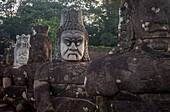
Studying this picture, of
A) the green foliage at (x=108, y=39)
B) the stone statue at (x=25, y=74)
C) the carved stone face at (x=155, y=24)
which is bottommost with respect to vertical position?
the stone statue at (x=25, y=74)

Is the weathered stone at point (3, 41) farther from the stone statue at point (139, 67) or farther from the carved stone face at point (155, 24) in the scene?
the carved stone face at point (155, 24)

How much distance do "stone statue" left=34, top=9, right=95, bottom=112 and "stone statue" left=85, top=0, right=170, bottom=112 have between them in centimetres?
120

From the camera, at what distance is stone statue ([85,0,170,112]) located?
184cm

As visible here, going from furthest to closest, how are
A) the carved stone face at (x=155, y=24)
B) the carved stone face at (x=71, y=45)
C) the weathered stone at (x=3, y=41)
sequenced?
the weathered stone at (x=3, y=41)
the carved stone face at (x=71, y=45)
the carved stone face at (x=155, y=24)

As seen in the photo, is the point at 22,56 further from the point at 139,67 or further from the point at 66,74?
the point at 139,67

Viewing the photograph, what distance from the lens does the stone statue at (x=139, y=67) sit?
1.84 m

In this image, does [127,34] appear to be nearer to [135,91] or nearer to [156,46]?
[156,46]

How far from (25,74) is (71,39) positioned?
210 cm

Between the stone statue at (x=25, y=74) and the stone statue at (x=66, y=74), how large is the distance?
0.67m

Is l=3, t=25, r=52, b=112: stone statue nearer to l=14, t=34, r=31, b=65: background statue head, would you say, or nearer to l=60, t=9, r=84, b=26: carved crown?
l=14, t=34, r=31, b=65: background statue head

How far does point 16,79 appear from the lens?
16.8 feet

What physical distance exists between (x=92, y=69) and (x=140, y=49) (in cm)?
64

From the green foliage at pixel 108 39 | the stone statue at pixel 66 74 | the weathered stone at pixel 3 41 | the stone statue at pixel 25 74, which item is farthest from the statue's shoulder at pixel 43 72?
the weathered stone at pixel 3 41

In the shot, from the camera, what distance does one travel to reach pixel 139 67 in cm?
193
